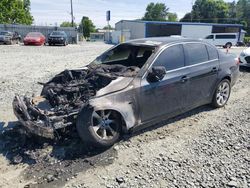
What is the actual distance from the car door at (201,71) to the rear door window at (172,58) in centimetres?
16

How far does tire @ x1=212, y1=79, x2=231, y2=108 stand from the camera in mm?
5668

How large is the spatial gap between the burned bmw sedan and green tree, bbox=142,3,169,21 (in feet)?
335

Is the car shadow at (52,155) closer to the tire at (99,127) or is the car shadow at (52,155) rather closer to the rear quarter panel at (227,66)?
the tire at (99,127)

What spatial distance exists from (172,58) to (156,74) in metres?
0.65

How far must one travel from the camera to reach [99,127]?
3871 mm

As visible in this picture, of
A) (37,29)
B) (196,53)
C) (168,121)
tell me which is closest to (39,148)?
(168,121)

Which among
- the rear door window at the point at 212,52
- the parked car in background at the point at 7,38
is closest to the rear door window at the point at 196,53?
the rear door window at the point at 212,52

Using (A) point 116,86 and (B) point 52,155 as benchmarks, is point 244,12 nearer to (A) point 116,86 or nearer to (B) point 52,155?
(A) point 116,86

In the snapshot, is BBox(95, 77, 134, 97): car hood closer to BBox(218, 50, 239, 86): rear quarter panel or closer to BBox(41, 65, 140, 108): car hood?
BBox(41, 65, 140, 108): car hood

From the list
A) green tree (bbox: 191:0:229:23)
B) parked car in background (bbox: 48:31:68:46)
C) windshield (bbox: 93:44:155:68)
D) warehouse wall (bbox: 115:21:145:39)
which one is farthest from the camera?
green tree (bbox: 191:0:229:23)

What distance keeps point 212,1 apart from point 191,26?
1712 inches

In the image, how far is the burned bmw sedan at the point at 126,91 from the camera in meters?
3.78

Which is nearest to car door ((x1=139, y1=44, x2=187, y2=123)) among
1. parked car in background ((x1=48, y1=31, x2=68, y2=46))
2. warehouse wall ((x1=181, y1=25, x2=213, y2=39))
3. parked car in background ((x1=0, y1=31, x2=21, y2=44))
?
parked car in background ((x1=48, y1=31, x2=68, y2=46))

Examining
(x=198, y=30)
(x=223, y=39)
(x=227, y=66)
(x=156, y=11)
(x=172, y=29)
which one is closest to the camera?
(x=227, y=66)
